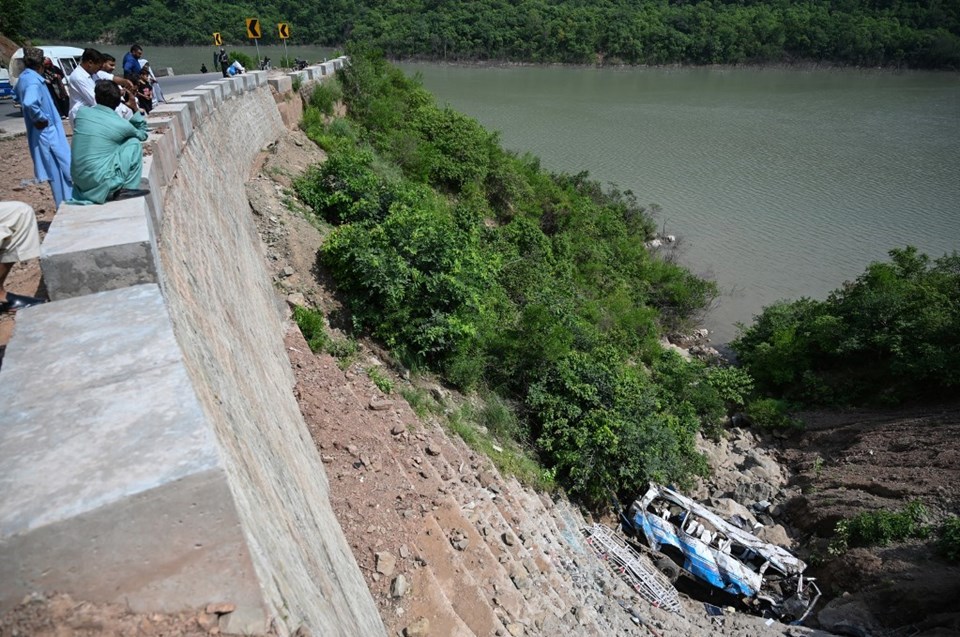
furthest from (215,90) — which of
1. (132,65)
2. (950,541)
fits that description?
(950,541)

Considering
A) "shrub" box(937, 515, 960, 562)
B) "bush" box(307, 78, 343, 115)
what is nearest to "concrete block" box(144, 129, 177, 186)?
"bush" box(307, 78, 343, 115)

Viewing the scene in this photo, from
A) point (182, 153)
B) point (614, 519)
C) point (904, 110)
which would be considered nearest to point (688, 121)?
point (904, 110)

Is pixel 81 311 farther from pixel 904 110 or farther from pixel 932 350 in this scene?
pixel 904 110

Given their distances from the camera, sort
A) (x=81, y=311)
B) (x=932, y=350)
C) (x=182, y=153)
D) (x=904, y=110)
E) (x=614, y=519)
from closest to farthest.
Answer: (x=81, y=311) < (x=182, y=153) < (x=614, y=519) < (x=932, y=350) < (x=904, y=110)

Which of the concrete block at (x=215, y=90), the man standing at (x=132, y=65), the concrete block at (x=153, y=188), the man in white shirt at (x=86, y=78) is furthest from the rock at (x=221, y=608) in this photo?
the man standing at (x=132, y=65)

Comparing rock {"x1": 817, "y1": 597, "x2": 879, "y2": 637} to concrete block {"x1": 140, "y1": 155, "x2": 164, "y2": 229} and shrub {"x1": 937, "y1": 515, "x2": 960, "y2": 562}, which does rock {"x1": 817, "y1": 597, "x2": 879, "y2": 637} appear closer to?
shrub {"x1": 937, "y1": 515, "x2": 960, "y2": 562}
